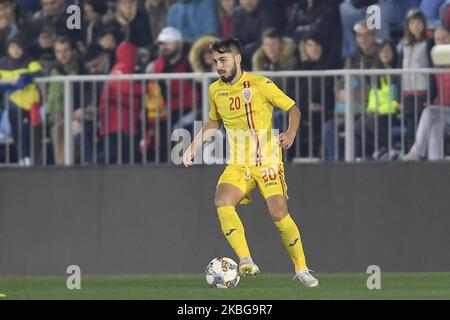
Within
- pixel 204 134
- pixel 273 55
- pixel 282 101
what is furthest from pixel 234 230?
pixel 273 55

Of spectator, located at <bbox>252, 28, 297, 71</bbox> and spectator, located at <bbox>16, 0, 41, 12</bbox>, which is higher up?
spectator, located at <bbox>16, 0, 41, 12</bbox>

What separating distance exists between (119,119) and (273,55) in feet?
6.57

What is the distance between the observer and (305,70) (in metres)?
19.7

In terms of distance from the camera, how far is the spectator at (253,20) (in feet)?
68.3

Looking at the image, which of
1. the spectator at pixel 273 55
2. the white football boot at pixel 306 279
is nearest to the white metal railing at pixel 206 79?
the spectator at pixel 273 55

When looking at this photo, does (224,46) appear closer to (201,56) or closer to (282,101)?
(282,101)

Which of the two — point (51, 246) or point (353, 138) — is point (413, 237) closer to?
point (353, 138)

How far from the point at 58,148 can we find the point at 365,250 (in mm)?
3725

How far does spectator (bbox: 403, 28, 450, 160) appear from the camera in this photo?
1881 centimetres

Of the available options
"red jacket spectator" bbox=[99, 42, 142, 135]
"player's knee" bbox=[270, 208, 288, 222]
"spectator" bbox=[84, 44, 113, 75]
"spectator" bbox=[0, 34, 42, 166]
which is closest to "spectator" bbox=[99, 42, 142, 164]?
"red jacket spectator" bbox=[99, 42, 142, 135]

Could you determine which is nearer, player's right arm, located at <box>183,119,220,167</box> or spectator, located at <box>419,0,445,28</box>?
player's right arm, located at <box>183,119,220,167</box>

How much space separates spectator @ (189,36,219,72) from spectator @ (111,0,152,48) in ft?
2.95

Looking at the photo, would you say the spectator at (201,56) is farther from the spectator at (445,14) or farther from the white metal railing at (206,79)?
the spectator at (445,14)

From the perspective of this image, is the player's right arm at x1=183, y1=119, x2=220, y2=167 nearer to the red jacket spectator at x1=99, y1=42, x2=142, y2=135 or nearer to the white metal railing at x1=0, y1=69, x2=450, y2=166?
the white metal railing at x1=0, y1=69, x2=450, y2=166
